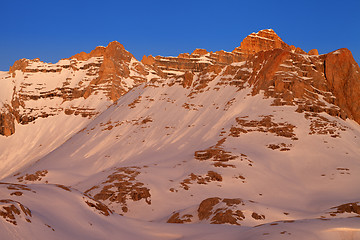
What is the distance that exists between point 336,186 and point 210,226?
128 feet

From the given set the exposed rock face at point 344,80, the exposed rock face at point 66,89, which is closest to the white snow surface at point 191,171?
the exposed rock face at point 344,80

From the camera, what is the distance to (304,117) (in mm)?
84438

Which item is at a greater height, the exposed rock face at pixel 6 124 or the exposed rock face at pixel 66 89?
the exposed rock face at pixel 66 89

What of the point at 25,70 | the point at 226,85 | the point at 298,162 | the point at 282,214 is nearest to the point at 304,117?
the point at 298,162

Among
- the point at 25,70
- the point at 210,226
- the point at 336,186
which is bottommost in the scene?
the point at 210,226

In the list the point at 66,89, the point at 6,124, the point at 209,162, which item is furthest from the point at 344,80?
the point at 6,124

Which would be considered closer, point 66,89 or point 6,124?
point 6,124

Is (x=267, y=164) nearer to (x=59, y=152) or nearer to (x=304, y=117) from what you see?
(x=304, y=117)

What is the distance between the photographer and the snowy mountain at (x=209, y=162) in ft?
66.4

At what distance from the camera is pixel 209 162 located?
64.9 m

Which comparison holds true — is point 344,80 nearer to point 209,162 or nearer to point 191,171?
point 209,162

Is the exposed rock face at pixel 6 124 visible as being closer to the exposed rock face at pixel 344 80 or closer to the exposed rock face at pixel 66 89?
the exposed rock face at pixel 66 89

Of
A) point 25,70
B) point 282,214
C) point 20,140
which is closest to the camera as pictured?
point 282,214

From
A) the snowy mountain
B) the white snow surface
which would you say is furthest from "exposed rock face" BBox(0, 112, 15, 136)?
the white snow surface
